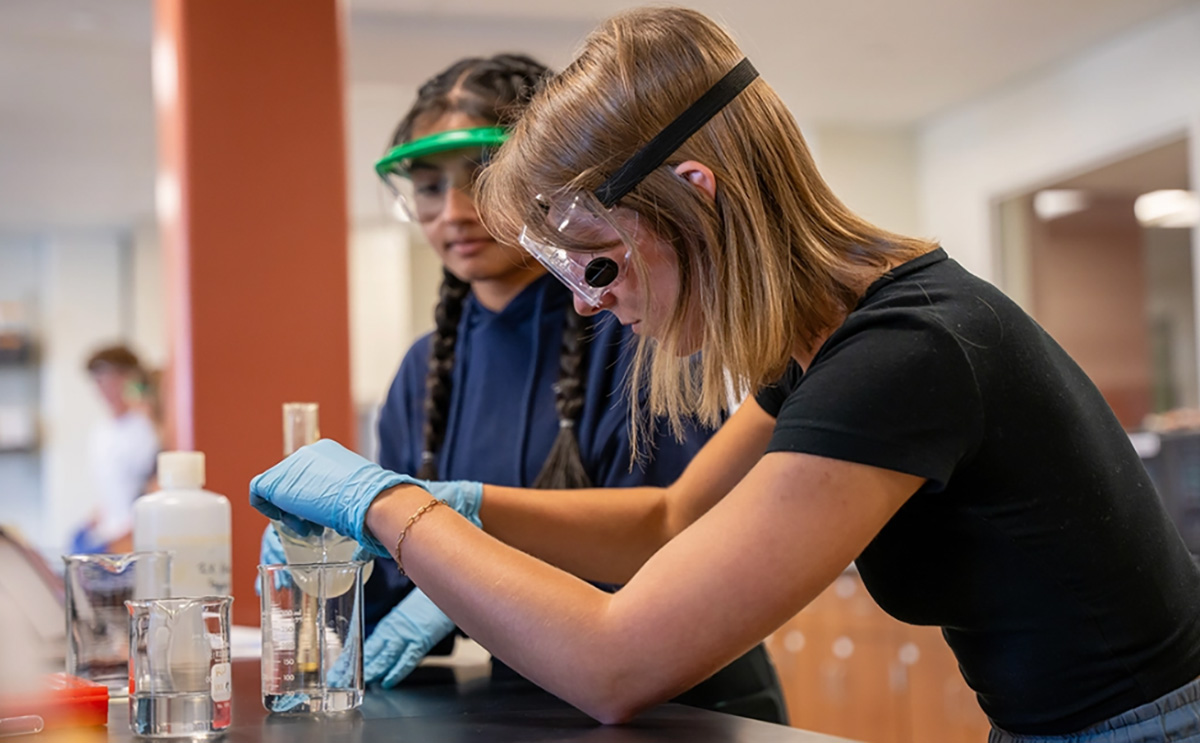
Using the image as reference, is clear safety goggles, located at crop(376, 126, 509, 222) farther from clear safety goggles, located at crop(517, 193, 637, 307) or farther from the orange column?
the orange column

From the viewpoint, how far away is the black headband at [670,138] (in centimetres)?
103

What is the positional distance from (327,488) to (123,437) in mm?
4967

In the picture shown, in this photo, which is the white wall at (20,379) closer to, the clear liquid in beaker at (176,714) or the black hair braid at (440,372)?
the black hair braid at (440,372)

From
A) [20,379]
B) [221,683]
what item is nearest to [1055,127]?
[221,683]

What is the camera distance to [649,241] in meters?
1.08

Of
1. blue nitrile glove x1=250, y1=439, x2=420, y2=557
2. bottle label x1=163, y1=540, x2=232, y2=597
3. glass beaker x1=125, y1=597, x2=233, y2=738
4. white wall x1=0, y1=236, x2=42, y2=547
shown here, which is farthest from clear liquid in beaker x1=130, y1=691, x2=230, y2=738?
white wall x1=0, y1=236, x2=42, y2=547

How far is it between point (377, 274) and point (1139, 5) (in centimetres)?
433

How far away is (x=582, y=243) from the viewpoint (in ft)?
3.60

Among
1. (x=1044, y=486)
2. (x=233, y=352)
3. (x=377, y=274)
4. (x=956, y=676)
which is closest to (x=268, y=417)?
(x=233, y=352)

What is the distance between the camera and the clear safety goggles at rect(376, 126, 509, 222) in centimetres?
156

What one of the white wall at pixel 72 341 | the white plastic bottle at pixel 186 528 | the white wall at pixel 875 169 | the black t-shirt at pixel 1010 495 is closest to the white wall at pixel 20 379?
the white wall at pixel 72 341

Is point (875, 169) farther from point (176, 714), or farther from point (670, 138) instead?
point (176, 714)

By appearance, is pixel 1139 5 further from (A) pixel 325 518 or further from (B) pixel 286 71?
(A) pixel 325 518

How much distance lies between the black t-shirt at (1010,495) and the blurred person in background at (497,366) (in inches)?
20.4
